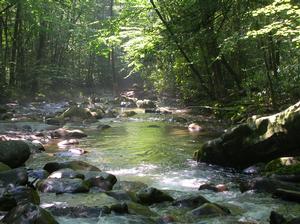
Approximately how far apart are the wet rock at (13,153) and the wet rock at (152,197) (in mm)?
3917

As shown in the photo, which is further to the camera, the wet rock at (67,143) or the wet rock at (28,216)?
the wet rock at (67,143)

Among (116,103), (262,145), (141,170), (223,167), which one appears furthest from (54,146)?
(116,103)

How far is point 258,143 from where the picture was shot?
33.7 ft

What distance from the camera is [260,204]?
24.0 feet

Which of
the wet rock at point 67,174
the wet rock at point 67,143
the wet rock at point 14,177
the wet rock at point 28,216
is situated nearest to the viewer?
the wet rock at point 28,216

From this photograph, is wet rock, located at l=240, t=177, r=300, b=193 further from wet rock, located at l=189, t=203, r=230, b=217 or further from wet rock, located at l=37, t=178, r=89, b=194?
wet rock, located at l=37, t=178, r=89, b=194

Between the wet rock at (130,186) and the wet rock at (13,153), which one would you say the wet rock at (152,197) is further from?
the wet rock at (13,153)

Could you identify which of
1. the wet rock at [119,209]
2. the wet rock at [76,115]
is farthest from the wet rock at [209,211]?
the wet rock at [76,115]

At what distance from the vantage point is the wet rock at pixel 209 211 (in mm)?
6695

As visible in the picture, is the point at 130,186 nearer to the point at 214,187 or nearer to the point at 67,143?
the point at 214,187

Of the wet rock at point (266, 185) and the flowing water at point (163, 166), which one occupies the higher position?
the wet rock at point (266, 185)

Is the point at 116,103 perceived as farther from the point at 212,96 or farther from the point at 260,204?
the point at 260,204

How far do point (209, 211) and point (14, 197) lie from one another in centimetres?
301

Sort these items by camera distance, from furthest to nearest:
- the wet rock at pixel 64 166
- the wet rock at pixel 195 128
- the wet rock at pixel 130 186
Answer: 1. the wet rock at pixel 195 128
2. the wet rock at pixel 64 166
3. the wet rock at pixel 130 186
